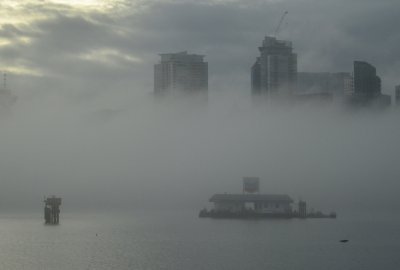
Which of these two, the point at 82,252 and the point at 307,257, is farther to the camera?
the point at 82,252

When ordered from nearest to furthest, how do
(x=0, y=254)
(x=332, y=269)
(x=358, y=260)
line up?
(x=332, y=269) → (x=358, y=260) → (x=0, y=254)

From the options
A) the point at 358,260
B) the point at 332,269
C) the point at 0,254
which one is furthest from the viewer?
the point at 0,254

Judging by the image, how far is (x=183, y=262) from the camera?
168 metres

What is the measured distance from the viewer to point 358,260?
174750 millimetres

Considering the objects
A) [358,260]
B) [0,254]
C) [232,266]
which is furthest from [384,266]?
[0,254]

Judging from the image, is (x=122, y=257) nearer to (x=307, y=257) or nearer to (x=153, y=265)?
(x=153, y=265)

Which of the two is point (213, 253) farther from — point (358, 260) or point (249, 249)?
point (358, 260)

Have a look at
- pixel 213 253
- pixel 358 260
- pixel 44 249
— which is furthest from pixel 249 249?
pixel 44 249

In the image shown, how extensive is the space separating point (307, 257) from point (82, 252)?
4451 centimetres

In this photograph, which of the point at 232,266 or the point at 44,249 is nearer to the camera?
the point at 232,266

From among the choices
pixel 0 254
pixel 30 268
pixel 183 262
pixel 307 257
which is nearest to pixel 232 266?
pixel 183 262

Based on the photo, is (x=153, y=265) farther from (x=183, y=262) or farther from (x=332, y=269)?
(x=332, y=269)

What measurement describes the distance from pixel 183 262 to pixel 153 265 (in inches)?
272

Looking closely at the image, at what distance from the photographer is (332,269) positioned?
520 feet
